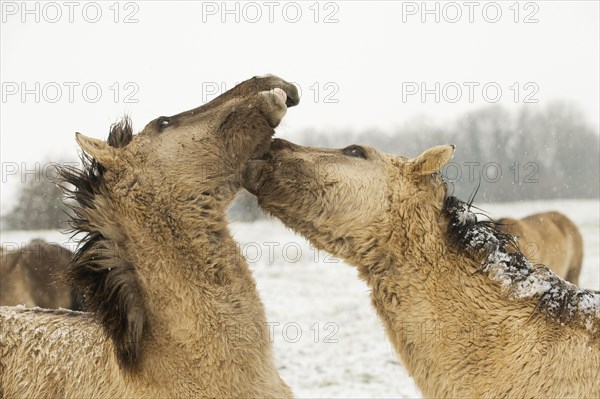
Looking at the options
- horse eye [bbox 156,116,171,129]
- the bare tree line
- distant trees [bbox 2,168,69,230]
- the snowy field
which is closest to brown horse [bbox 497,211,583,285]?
the snowy field

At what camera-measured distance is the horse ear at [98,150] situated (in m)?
4.01

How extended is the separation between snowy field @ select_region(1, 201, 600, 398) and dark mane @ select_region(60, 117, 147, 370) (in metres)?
0.86

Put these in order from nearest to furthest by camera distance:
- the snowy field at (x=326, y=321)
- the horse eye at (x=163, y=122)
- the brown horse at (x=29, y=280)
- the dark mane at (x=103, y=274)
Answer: the dark mane at (x=103, y=274)
the horse eye at (x=163, y=122)
the brown horse at (x=29, y=280)
the snowy field at (x=326, y=321)

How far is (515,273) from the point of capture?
3764 millimetres

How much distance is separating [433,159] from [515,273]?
0.84 meters

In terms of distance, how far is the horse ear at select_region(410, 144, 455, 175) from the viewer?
13.0 ft

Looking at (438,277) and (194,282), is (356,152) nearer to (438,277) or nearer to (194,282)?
(438,277)

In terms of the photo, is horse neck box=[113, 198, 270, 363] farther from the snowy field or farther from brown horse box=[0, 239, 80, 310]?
brown horse box=[0, 239, 80, 310]

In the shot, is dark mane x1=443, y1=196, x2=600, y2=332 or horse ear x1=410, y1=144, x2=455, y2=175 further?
horse ear x1=410, y1=144, x2=455, y2=175

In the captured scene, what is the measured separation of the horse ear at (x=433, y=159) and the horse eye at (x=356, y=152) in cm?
43

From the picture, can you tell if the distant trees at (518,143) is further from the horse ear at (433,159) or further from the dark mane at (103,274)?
the dark mane at (103,274)

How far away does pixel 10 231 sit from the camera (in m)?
21.3

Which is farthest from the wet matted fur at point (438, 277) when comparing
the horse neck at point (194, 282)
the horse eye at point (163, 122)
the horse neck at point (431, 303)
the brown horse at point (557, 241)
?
the brown horse at point (557, 241)

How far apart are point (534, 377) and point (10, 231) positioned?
2092 centimetres
